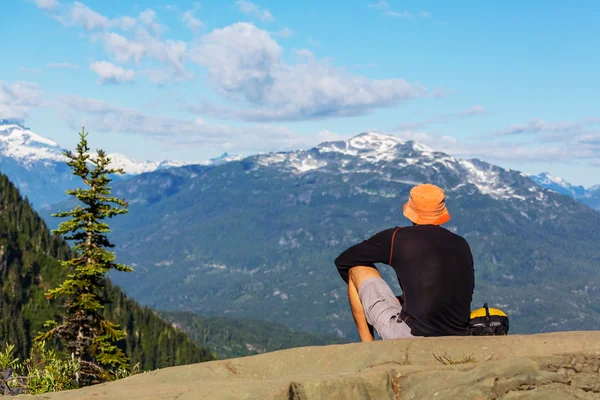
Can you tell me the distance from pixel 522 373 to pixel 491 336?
8.77ft

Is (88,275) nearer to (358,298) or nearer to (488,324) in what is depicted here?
(358,298)

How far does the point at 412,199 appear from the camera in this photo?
1216 centimetres

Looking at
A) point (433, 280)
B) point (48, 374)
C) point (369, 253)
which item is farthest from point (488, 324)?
point (48, 374)

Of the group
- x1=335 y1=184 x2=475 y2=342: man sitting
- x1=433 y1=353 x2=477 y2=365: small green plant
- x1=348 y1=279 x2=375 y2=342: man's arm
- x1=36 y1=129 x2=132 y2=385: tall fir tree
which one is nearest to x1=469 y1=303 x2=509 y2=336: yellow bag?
x1=335 y1=184 x2=475 y2=342: man sitting

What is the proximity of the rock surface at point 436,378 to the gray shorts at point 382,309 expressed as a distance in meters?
0.99

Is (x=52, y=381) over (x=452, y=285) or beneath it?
beneath

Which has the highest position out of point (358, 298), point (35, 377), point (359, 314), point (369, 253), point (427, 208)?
point (427, 208)

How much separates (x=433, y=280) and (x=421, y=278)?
0.76 ft

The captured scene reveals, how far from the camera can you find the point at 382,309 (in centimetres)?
1170

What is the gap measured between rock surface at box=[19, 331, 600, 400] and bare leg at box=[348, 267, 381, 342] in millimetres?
1602

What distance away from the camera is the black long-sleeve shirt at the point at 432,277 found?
1121 centimetres

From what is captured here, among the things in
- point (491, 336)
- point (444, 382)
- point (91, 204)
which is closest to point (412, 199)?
point (491, 336)

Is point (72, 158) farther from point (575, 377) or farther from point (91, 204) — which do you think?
point (575, 377)

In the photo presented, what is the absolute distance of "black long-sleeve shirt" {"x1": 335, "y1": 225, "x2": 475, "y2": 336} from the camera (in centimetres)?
1121
